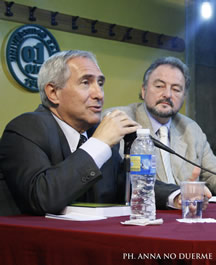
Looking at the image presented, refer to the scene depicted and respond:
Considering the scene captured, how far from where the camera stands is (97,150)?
4.92 feet

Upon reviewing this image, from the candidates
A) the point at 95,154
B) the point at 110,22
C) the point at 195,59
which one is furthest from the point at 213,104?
the point at 95,154

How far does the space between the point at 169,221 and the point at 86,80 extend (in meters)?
0.81

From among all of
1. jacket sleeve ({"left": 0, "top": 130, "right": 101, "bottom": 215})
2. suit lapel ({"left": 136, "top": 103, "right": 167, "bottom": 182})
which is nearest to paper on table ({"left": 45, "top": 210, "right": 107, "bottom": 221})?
jacket sleeve ({"left": 0, "top": 130, "right": 101, "bottom": 215})

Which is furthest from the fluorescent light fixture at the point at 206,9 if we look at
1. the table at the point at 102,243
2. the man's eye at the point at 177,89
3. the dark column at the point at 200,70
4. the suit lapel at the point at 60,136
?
the table at the point at 102,243

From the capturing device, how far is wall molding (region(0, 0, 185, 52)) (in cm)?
382

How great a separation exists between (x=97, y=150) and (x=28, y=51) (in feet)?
8.36

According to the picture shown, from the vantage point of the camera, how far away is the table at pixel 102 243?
0.93 metres

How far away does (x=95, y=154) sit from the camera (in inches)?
58.6

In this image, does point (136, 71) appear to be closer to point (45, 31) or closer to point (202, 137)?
point (45, 31)

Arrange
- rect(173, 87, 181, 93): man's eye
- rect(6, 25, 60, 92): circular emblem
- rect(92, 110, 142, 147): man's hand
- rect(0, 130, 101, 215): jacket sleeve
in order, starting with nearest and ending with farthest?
1. rect(0, 130, 101, 215): jacket sleeve
2. rect(92, 110, 142, 147): man's hand
3. rect(173, 87, 181, 93): man's eye
4. rect(6, 25, 60, 92): circular emblem

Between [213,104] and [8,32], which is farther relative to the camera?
[213,104]

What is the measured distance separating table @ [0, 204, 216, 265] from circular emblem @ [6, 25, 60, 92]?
265 centimetres

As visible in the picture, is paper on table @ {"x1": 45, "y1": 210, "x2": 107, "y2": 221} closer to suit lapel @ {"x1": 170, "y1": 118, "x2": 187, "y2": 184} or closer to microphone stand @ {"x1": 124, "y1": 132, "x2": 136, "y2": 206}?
microphone stand @ {"x1": 124, "y1": 132, "x2": 136, "y2": 206}

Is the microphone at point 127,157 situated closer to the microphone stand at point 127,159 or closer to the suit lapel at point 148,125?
the microphone stand at point 127,159
